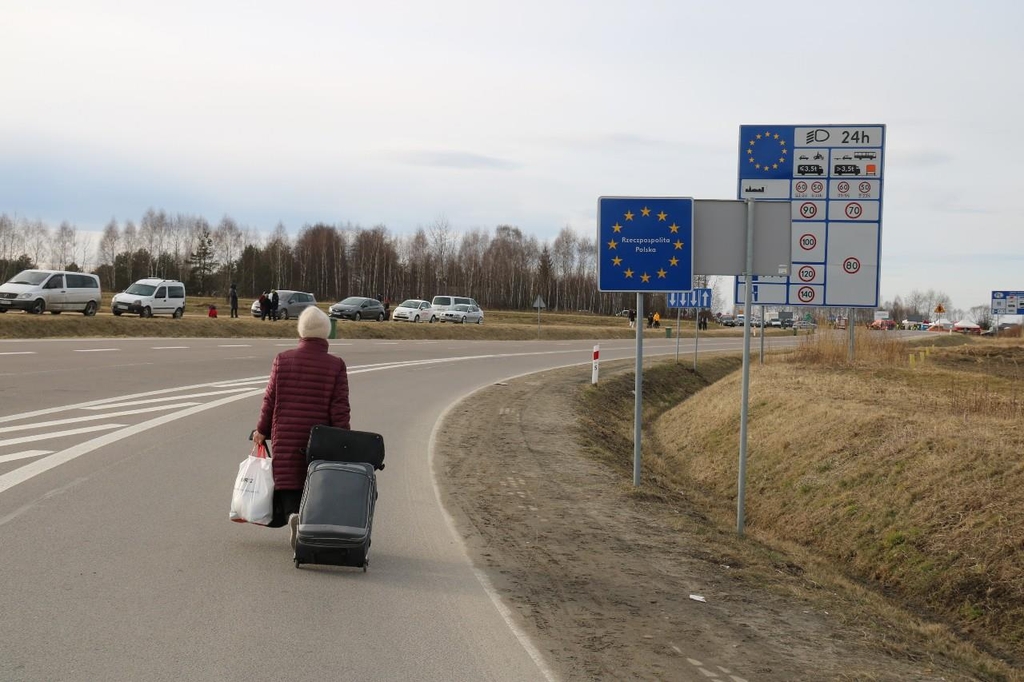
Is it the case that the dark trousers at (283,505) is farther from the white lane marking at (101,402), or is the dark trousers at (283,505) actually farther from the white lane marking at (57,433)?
the white lane marking at (101,402)

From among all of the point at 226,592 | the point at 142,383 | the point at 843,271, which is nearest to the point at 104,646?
the point at 226,592

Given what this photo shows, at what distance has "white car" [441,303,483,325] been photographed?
67.3 metres

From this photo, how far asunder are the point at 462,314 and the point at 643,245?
57246mm

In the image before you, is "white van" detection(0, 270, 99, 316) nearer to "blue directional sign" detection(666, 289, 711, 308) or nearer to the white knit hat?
"blue directional sign" detection(666, 289, 711, 308)

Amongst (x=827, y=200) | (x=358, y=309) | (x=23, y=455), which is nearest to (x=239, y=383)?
(x=23, y=455)

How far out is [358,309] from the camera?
193 feet

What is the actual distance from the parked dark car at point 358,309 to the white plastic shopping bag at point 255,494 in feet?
168

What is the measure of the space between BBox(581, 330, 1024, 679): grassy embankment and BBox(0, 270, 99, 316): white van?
26982 millimetres

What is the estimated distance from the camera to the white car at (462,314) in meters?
67.3

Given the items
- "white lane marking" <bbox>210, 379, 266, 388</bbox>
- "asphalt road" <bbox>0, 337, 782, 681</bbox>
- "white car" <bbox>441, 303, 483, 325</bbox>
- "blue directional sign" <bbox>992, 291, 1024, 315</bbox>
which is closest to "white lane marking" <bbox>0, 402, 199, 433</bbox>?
"asphalt road" <bbox>0, 337, 782, 681</bbox>

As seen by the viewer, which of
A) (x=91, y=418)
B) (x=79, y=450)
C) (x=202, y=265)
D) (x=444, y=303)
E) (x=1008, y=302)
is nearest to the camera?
(x=79, y=450)

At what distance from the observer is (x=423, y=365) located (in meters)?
30.9

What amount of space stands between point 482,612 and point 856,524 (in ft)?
23.1

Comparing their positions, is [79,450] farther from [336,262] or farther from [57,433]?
[336,262]
